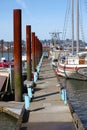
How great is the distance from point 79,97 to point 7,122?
36.0 ft

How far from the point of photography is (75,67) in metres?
40.1

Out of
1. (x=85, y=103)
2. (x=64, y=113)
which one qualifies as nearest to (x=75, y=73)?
(x=85, y=103)

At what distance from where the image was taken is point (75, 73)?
4025cm

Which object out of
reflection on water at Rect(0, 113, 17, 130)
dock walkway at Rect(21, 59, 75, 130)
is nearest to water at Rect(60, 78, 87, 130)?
dock walkway at Rect(21, 59, 75, 130)

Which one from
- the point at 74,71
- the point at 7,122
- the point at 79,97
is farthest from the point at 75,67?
the point at 7,122

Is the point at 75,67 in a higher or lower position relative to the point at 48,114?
higher

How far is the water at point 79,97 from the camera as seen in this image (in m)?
21.2

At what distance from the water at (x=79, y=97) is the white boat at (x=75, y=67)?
28.4 inches

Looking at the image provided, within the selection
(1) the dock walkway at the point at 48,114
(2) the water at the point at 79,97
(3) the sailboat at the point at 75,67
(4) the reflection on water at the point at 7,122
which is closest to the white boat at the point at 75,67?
(3) the sailboat at the point at 75,67

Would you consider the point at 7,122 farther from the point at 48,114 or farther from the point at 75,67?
the point at 75,67

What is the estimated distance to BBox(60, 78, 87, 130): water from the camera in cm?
2117

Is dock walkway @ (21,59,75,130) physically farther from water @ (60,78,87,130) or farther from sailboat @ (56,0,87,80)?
sailboat @ (56,0,87,80)

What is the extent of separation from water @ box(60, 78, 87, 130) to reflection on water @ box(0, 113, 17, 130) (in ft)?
11.7

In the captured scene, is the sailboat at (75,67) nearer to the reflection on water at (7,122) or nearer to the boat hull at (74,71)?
the boat hull at (74,71)
